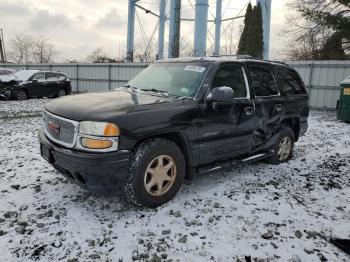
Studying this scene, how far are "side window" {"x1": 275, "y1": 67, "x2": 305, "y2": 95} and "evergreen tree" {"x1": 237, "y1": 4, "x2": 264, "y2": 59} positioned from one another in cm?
1653

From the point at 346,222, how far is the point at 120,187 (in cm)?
263

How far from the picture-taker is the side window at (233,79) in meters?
4.45

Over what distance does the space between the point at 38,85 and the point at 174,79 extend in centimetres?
1478

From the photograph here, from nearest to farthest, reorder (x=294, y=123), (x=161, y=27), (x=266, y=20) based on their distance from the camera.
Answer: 1. (x=294, y=123)
2. (x=266, y=20)
3. (x=161, y=27)

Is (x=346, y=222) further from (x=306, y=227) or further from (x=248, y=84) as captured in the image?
(x=248, y=84)

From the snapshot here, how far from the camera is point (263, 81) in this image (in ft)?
17.2

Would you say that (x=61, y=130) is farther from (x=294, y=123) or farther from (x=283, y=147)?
(x=294, y=123)

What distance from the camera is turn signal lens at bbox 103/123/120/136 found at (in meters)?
3.34

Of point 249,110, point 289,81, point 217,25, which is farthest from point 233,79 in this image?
point 217,25

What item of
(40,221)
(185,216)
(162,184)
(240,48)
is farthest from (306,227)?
(240,48)

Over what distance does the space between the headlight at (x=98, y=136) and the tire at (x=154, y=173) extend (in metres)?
0.33

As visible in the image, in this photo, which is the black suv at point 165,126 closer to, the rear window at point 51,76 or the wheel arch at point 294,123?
the wheel arch at point 294,123

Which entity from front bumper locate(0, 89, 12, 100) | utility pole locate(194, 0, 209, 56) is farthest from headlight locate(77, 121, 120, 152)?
utility pole locate(194, 0, 209, 56)

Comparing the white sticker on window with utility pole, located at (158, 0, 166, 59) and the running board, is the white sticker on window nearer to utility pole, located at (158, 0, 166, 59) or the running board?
the running board
